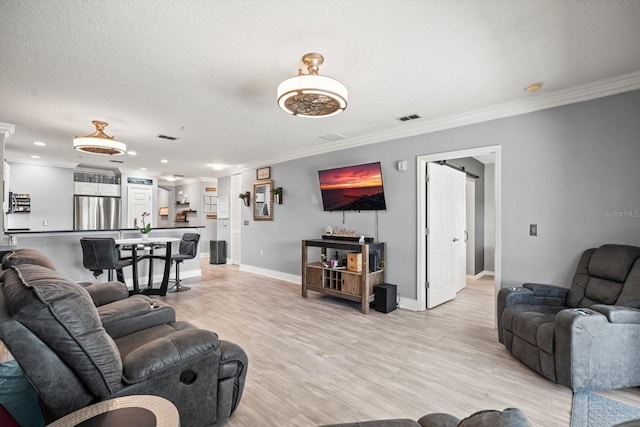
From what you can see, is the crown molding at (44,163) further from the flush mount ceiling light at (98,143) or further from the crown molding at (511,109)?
the crown molding at (511,109)

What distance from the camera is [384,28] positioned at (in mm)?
2066

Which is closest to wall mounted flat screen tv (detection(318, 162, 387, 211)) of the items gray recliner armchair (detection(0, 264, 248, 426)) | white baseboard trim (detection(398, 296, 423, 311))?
white baseboard trim (detection(398, 296, 423, 311))

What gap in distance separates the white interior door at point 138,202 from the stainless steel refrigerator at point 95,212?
0.27 m

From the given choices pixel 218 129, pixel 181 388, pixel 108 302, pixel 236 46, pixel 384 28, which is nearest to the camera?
pixel 181 388

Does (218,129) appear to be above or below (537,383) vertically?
above

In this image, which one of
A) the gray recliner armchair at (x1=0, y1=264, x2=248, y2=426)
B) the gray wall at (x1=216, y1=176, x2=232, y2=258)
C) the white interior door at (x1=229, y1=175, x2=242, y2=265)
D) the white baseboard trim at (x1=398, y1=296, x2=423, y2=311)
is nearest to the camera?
the gray recliner armchair at (x1=0, y1=264, x2=248, y2=426)

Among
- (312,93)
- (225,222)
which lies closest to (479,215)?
(312,93)

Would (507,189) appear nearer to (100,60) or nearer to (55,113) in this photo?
(100,60)

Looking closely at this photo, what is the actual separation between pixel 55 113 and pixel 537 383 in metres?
5.87

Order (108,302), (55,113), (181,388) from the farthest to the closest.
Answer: (55,113), (108,302), (181,388)

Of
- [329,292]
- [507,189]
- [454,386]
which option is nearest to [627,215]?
[507,189]

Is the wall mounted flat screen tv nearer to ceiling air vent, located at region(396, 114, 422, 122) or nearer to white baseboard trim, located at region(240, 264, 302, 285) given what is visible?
ceiling air vent, located at region(396, 114, 422, 122)

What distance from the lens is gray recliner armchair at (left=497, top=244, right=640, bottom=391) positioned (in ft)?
7.35

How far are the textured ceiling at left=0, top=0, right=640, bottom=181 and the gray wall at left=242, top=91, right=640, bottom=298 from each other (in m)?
0.22
